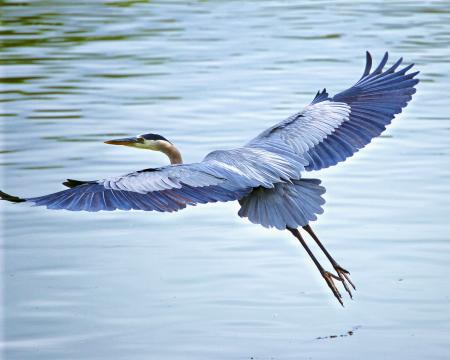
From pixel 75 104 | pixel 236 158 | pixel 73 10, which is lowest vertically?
pixel 73 10

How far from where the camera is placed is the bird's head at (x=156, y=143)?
8.61 metres

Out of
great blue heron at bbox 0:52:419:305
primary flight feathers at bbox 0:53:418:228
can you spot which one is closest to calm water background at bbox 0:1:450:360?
great blue heron at bbox 0:52:419:305

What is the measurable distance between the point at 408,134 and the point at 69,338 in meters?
5.86

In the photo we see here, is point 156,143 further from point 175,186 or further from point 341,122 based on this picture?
point 175,186

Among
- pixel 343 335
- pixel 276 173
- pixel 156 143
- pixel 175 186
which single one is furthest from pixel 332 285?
pixel 156 143

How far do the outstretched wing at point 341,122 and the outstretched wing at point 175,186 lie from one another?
457 millimetres

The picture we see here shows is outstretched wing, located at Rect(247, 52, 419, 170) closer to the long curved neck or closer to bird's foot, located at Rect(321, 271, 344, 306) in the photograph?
bird's foot, located at Rect(321, 271, 344, 306)

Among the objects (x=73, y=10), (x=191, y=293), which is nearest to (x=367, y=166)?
(x=191, y=293)

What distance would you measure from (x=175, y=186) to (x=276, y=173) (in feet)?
2.29

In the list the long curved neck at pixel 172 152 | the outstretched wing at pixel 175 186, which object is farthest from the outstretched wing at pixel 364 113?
the long curved neck at pixel 172 152

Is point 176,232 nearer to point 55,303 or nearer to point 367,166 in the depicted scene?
point 55,303

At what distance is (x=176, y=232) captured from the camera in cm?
899

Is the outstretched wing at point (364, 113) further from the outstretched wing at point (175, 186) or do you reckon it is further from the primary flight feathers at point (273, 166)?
the outstretched wing at point (175, 186)

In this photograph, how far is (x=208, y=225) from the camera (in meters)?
9.13
